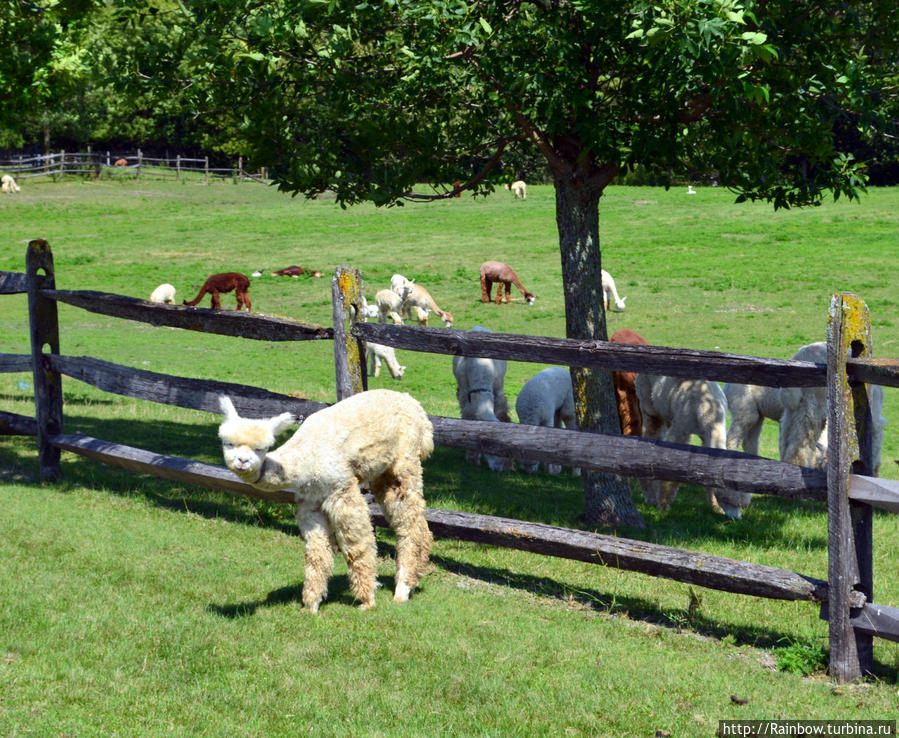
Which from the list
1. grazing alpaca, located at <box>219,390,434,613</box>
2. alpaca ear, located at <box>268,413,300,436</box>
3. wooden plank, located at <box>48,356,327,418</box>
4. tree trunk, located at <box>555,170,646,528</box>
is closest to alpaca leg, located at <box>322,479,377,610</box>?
grazing alpaca, located at <box>219,390,434,613</box>

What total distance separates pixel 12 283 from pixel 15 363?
0.76 meters

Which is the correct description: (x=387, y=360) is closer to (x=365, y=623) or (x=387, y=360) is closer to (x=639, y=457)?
Result: (x=639, y=457)

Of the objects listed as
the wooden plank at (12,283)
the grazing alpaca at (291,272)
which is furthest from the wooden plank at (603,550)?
the grazing alpaca at (291,272)

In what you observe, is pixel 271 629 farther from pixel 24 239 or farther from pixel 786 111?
pixel 24 239

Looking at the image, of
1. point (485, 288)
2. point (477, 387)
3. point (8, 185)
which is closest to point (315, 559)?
point (477, 387)

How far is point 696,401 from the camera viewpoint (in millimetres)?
11273

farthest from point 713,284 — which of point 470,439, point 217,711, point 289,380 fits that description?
point 217,711

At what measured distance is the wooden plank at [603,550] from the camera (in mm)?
6070

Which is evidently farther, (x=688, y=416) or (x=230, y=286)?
(x=230, y=286)

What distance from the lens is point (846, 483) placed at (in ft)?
18.7

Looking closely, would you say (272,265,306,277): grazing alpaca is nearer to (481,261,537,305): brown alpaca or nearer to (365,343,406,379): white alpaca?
(481,261,537,305): brown alpaca

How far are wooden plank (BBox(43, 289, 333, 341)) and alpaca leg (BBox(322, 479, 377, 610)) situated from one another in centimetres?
141

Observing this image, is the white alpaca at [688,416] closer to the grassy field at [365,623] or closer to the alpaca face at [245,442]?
the grassy field at [365,623]

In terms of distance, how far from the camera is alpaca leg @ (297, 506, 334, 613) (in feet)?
21.3
